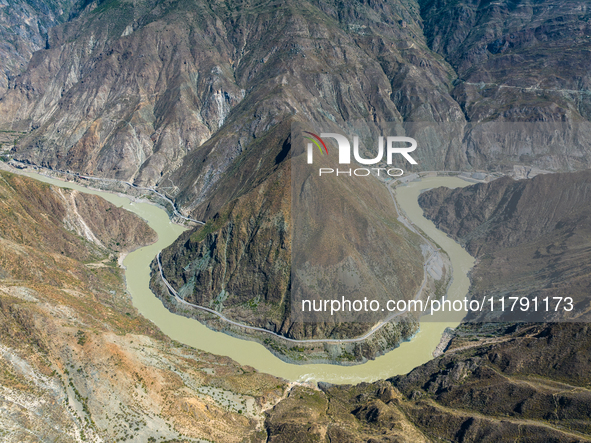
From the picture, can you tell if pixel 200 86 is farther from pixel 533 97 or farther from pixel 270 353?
pixel 270 353

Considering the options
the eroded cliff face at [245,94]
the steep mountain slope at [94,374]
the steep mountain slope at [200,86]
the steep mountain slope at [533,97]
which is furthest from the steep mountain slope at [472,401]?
the steep mountain slope at [533,97]

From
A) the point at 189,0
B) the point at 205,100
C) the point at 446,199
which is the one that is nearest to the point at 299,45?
the point at 205,100

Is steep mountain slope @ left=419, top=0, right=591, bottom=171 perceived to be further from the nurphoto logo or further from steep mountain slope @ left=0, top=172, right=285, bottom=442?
steep mountain slope @ left=0, top=172, right=285, bottom=442

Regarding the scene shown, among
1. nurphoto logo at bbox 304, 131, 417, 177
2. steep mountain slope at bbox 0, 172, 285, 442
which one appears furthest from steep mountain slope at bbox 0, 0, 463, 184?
steep mountain slope at bbox 0, 172, 285, 442

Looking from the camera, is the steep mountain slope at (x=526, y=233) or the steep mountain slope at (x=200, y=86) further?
the steep mountain slope at (x=200, y=86)

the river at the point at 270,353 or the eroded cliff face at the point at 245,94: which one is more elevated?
the eroded cliff face at the point at 245,94

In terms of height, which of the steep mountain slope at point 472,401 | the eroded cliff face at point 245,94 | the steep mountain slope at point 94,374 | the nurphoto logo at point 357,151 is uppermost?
the eroded cliff face at point 245,94

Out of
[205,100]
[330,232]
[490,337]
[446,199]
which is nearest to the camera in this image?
[490,337]

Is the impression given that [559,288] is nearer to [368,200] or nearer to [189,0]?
[368,200]

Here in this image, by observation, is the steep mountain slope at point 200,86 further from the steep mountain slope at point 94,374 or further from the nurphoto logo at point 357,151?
the steep mountain slope at point 94,374
